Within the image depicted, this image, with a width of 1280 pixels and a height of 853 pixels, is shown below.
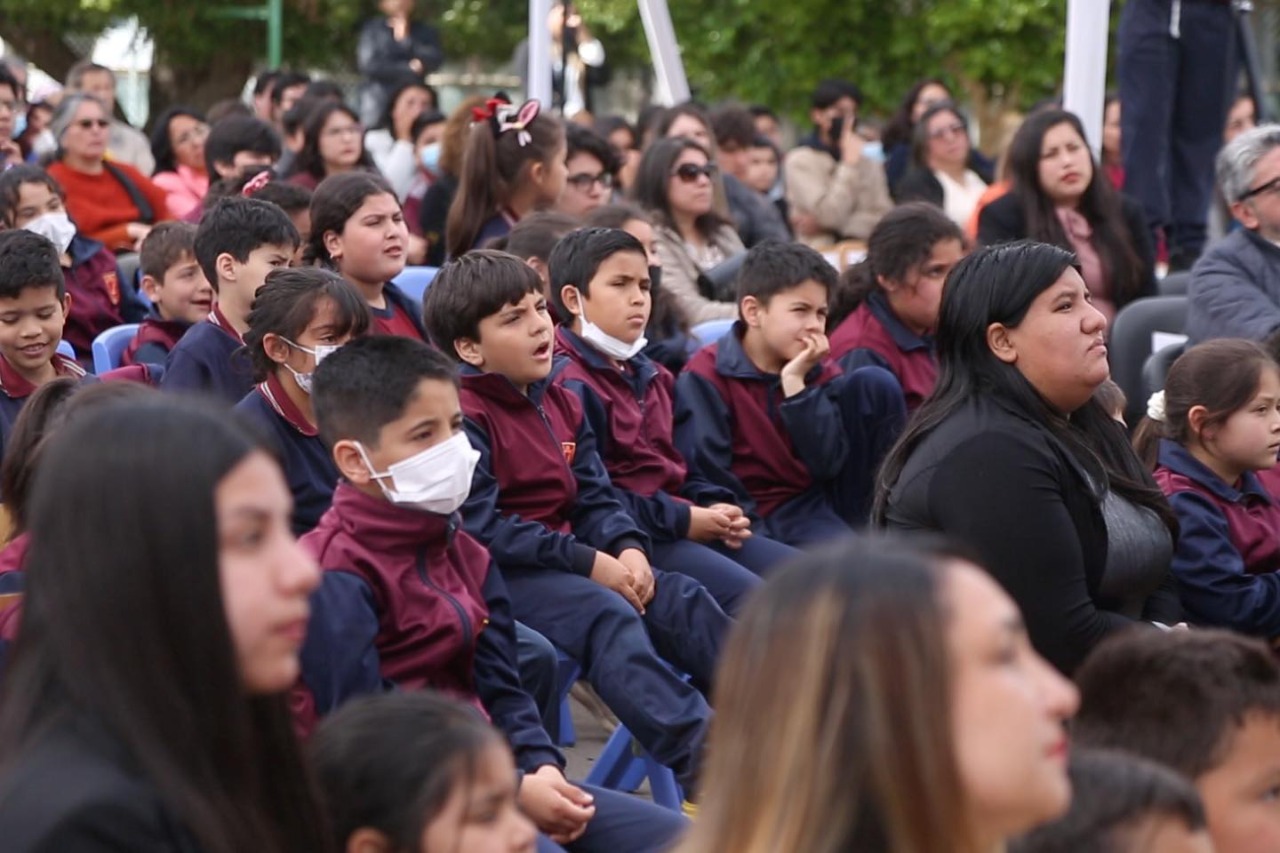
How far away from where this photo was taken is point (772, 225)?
8.94 m

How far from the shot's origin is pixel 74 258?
21.3 ft

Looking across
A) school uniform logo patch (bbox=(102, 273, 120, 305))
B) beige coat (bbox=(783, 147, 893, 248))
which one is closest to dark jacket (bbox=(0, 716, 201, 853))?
school uniform logo patch (bbox=(102, 273, 120, 305))

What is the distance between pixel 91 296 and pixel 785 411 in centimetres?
261

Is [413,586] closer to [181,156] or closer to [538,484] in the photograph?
[538,484]

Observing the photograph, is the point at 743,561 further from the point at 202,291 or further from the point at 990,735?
the point at 990,735

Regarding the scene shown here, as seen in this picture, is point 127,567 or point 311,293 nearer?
point 127,567

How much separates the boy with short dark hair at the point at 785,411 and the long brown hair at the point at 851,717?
3.29 meters

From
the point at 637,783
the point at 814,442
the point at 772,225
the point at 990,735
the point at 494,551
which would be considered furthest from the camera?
the point at 772,225

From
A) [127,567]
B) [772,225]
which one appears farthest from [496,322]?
[772,225]

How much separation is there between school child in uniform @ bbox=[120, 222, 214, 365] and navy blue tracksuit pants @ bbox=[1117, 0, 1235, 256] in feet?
13.3

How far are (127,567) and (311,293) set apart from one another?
2.45 meters

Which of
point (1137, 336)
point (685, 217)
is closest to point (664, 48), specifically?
point (685, 217)

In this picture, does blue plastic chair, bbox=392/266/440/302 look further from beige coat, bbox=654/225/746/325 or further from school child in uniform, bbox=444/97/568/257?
beige coat, bbox=654/225/746/325

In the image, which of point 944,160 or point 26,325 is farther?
point 944,160
